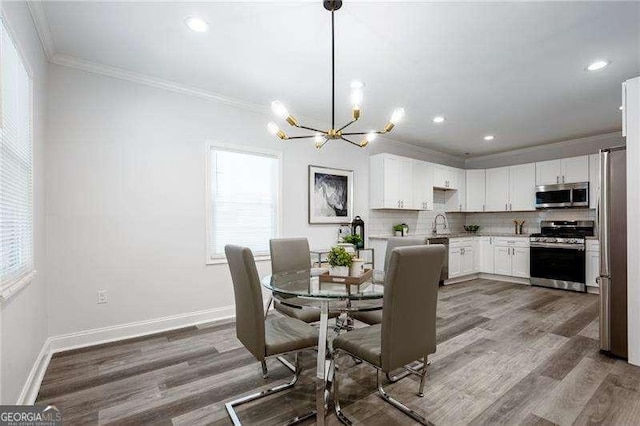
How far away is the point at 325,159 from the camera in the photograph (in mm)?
4812

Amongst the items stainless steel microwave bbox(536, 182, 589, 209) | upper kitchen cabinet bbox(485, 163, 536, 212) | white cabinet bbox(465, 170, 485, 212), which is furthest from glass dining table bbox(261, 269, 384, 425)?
white cabinet bbox(465, 170, 485, 212)

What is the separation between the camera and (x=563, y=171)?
5.67m

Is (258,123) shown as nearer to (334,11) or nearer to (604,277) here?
(334,11)

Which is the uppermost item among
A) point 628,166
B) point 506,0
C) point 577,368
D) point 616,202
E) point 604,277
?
point 506,0

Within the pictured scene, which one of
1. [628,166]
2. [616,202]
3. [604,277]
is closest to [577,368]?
[604,277]

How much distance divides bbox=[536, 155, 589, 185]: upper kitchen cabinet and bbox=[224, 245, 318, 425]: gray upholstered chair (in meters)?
5.85

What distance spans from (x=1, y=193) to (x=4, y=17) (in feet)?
3.12

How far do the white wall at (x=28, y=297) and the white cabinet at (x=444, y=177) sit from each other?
5.94 metres

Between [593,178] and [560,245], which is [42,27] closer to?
[560,245]

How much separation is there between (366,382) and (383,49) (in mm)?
2746

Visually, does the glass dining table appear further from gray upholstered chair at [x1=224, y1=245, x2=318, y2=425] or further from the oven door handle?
the oven door handle

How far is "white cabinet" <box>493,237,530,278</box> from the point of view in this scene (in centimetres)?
582

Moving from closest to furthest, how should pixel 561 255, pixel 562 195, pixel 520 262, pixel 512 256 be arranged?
1. pixel 561 255
2. pixel 562 195
3. pixel 520 262
4. pixel 512 256

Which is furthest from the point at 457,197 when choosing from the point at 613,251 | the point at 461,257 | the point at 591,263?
the point at 613,251
